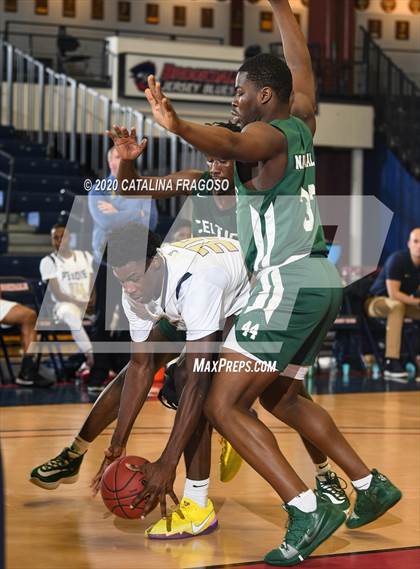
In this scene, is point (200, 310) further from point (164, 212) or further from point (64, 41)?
point (64, 41)

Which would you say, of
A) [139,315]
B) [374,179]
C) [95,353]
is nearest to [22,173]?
[95,353]

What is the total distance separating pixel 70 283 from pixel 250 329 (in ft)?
20.3

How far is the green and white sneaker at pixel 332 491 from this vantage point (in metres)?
4.96

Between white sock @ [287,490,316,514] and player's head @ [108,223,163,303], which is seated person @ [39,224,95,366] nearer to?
player's head @ [108,223,163,303]

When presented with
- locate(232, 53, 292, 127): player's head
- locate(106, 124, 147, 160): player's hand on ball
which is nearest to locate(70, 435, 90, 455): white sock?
locate(106, 124, 147, 160): player's hand on ball

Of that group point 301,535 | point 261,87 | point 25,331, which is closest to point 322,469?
point 301,535

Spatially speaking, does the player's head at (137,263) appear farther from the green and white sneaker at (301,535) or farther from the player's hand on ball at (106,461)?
the green and white sneaker at (301,535)

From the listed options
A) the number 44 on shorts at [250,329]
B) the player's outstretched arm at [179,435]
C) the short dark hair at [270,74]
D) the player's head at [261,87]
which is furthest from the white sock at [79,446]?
the short dark hair at [270,74]

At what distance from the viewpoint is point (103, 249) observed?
29.9ft

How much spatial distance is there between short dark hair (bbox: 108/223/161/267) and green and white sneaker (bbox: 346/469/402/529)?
53.5 inches

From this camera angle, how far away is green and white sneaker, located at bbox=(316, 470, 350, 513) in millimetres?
4957

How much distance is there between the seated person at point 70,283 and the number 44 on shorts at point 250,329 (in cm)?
571

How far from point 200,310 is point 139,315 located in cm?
60

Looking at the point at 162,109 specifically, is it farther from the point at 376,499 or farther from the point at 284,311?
the point at 376,499
